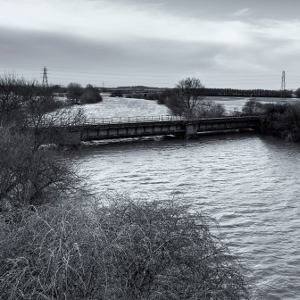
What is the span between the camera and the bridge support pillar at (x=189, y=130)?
2953 inches

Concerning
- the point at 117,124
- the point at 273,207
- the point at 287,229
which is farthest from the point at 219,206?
the point at 117,124

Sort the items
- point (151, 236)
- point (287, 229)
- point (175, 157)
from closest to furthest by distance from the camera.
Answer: point (151, 236)
point (287, 229)
point (175, 157)

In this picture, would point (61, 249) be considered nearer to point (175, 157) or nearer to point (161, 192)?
point (161, 192)

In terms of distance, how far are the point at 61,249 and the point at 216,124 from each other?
70452 mm

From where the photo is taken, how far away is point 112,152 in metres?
59.3

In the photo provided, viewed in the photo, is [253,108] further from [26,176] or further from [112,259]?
[112,259]

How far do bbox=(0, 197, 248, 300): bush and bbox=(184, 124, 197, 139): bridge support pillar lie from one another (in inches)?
2367

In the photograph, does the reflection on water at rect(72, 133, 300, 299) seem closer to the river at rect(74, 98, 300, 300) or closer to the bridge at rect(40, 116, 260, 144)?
the river at rect(74, 98, 300, 300)

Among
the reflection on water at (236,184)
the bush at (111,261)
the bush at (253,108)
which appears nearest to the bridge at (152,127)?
the reflection on water at (236,184)

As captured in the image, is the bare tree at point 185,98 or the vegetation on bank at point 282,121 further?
the bare tree at point 185,98

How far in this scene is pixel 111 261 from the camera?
12.4 m

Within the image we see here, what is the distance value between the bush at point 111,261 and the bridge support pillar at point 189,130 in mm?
60122

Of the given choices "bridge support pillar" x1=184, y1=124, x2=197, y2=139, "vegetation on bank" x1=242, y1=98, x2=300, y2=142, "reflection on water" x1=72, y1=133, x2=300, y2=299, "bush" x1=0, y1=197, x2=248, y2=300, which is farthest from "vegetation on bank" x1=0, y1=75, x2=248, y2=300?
"vegetation on bank" x1=242, y1=98, x2=300, y2=142

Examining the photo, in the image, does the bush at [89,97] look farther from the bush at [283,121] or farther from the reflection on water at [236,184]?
the reflection on water at [236,184]
